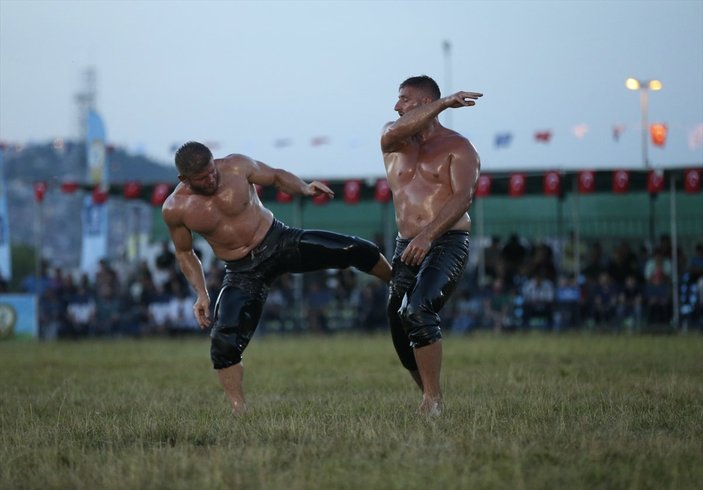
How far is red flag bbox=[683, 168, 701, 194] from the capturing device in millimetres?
20578

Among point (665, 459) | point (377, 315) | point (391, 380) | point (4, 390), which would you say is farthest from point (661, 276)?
point (665, 459)

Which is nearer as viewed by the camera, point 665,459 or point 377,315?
point 665,459

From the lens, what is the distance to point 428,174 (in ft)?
25.7

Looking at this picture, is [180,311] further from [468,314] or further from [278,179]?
[278,179]

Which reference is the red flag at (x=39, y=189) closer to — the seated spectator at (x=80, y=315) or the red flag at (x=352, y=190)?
the seated spectator at (x=80, y=315)

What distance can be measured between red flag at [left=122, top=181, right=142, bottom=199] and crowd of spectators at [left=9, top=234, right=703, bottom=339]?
1334 millimetres

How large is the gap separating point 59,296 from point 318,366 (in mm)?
11925

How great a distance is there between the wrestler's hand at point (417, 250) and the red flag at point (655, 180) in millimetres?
14187

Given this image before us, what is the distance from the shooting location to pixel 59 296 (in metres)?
24.0

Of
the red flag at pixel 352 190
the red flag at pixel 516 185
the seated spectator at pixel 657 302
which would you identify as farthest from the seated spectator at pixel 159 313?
the seated spectator at pixel 657 302

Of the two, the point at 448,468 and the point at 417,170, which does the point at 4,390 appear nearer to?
the point at 417,170

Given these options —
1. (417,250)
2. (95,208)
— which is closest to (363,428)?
(417,250)

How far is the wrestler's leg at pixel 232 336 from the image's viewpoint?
325 inches

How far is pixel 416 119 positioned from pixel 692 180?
1420 centimetres
